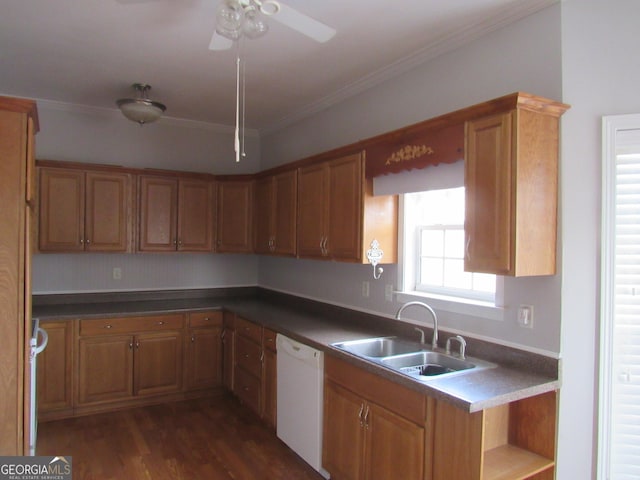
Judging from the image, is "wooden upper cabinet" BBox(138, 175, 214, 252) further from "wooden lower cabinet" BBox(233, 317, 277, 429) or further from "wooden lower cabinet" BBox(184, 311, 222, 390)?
"wooden lower cabinet" BBox(233, 317, 277, 429)

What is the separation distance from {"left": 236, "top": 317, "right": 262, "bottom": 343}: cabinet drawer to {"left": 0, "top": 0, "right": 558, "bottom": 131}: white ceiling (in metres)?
1.91

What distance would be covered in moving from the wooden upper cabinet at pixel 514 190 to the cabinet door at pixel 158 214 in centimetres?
296

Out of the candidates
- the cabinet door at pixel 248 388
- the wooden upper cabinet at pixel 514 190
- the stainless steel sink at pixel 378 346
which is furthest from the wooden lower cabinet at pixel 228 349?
the wooden upper cabinet at pixel 514 190

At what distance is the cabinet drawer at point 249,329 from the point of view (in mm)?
3506

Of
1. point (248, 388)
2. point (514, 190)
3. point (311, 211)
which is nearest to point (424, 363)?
point (514, 190)

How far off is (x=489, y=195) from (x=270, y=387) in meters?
2.18

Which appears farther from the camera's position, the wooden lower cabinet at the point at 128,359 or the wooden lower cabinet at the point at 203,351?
the wooden lower cabinet at the point at 203,351

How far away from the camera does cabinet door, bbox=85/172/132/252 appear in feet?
12.6

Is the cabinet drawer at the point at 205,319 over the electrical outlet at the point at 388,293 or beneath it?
beneath

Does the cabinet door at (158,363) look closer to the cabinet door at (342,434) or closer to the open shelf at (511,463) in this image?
the cabinet door at (342,434)

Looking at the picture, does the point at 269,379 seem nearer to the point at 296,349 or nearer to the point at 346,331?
the point at 296,349

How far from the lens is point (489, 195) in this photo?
2.01 meters

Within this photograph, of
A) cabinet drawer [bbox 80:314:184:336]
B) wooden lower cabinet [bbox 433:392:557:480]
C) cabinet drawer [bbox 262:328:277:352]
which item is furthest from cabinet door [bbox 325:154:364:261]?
cabinet drawer [bbox 80:314:184:336]

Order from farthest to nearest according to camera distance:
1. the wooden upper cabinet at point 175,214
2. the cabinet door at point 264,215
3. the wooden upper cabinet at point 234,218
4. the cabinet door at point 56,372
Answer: the wooden upper cabinet at point 234,218, the wooden upper cabinet at point 175,214, the cabinet door at point 264,215, the cabinet door at point 56,372
